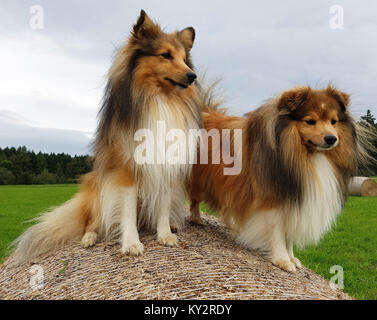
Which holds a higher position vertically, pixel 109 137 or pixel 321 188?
pixel 109 137

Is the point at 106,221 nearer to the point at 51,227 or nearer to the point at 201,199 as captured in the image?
the point at 51,227

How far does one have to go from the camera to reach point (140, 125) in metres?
3.87

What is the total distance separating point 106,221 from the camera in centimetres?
420

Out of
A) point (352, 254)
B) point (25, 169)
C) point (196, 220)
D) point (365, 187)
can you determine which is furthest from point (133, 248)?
point (25, 169)

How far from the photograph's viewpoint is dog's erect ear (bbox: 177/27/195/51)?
166 inches

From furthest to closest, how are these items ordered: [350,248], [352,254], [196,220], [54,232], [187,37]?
[350,248] → [352,254] → [196,220] → [54,232] → [187,37]

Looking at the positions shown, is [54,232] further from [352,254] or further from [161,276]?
[352,254]

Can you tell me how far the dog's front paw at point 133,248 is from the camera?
383 cm

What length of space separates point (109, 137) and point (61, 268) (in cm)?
139

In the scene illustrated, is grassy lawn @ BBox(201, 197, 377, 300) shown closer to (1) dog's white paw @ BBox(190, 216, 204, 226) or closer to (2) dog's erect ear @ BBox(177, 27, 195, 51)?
(1) dog's white paw @ BBox(190, 216, 204, 226)

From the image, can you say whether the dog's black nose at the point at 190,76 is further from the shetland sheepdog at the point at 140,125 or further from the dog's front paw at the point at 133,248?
the dog's front paw at the point at 133,248

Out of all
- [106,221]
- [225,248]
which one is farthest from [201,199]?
[106,221]

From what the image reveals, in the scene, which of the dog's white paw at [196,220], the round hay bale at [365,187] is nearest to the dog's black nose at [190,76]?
the dog's white paw at [196,220]

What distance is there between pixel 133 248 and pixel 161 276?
0.58 m
